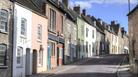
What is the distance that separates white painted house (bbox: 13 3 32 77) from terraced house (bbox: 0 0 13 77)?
89 cm

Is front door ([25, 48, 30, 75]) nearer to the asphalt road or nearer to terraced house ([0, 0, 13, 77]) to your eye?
the asphalt road

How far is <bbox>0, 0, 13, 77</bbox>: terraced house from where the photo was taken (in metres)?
33.5

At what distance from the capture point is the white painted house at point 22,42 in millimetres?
36031

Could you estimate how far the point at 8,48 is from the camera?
113 ft

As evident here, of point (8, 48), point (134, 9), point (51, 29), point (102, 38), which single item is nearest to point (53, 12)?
point (51, 29)

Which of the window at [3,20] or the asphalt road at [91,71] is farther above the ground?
the window at [3,20]

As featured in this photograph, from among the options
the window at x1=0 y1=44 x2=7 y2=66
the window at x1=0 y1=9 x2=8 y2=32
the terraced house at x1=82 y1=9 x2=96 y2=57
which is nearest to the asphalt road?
the window at x1=0 y1=44 x2=7 y2=66

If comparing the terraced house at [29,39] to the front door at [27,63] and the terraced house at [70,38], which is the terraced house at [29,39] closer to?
the front door at [27,63]

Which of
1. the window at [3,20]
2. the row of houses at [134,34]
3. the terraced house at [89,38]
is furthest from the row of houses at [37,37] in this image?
the row of houses at [134,34]

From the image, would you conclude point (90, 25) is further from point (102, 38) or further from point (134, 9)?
point (134, 9)

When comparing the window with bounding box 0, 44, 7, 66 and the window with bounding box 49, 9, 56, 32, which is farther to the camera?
the window with bounding box 49, 9, 56, 32

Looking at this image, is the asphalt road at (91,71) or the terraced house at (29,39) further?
the asphalt road at (91,71)

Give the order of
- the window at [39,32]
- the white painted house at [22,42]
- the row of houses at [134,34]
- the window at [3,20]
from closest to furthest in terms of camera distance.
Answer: the window at [3,20], the white painted house at [22,42], the row of houses at [134,34], the window at [39,32]

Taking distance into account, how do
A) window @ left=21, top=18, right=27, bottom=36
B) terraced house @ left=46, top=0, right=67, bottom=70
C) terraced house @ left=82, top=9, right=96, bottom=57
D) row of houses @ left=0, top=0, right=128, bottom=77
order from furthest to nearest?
terraced house @ left=82, top=9, right=96, bottom=57
terraced house @ left=46, top=0, right=67, bottom=70
window @ left=21, top=18, right=27, bottom=36
row of houses @ left=0, top=0, right=128, bottom=77
